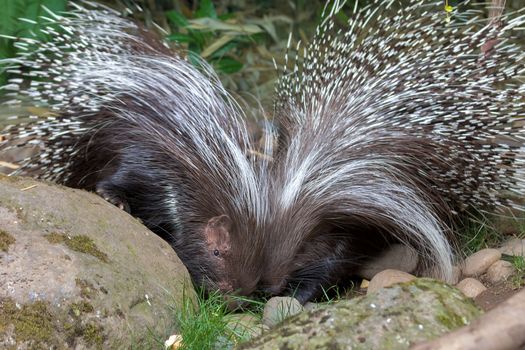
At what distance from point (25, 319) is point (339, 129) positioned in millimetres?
1500

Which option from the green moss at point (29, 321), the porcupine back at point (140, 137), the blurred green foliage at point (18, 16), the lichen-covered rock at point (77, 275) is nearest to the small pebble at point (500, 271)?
the porcupine back at point (140, 137)

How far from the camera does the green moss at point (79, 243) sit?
2381 mm

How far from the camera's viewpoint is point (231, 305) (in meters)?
2.95

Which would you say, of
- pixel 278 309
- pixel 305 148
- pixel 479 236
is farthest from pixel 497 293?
pixel 305 148

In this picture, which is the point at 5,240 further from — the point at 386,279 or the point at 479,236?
the point at 479,236

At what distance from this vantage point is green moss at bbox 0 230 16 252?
2.25m

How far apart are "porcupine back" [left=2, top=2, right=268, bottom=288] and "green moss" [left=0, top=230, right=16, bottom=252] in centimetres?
87

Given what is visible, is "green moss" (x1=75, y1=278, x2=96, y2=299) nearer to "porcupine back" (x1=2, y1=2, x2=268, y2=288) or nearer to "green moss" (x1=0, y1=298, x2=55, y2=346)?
"green moss" (x1=0, y1=298, x2=55, y2=346)

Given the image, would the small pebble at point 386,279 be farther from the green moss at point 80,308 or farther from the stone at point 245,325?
the green moss at point 80,308

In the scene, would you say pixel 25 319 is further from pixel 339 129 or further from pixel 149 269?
pixel 339 129

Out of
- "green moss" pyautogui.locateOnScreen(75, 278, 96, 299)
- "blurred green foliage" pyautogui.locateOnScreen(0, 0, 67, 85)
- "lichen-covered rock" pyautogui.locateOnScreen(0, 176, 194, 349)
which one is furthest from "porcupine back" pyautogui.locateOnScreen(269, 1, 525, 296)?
"blurred green foliage" pyautogui.locateOnScreen(0, 0, 67, 85)

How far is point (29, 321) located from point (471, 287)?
1560 millimetres

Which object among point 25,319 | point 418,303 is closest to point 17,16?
point 25,319

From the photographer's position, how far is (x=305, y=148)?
3.23 m
